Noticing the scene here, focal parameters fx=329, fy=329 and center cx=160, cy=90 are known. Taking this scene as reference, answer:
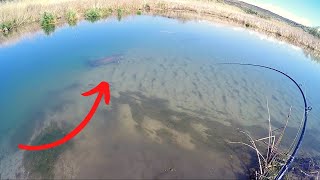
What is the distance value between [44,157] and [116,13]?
52.0 ft

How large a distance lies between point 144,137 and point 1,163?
9.68 feet

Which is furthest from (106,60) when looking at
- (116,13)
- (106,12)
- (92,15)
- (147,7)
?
(147,7)

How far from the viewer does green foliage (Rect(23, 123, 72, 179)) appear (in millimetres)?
6133

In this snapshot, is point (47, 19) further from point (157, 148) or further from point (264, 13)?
point (264, 13)

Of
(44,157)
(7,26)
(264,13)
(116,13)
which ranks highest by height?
(44,157)

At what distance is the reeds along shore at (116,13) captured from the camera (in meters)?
16.5

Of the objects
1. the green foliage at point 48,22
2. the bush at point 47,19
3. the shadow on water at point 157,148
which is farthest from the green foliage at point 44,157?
the bush at point 47,19

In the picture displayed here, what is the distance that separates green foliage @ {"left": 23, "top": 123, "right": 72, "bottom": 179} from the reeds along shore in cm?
826

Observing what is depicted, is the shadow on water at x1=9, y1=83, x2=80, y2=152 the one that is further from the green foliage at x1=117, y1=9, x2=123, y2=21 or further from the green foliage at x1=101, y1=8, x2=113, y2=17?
the green foliage at x1=101, y1=8, x2=113, y2=17

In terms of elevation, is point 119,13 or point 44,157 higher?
point 44,157

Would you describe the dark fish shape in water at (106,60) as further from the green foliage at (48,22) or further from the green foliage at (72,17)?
the green foliage at (72,17)

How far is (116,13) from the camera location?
2111 cm

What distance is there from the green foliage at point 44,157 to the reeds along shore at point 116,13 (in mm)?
8262

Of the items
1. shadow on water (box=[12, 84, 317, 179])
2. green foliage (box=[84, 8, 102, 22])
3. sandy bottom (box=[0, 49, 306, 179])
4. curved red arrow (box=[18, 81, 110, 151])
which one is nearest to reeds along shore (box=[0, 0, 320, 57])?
green foliage (box=[84, 8, 102, 22])
